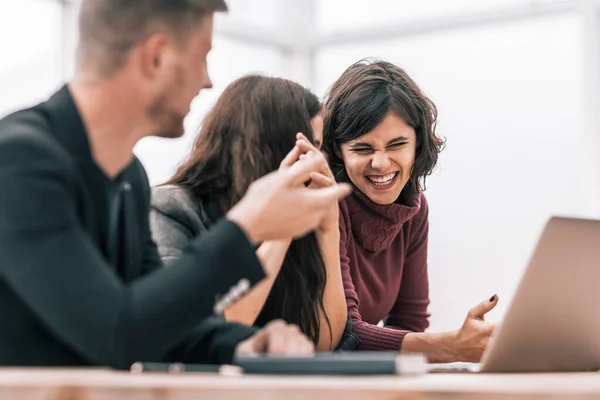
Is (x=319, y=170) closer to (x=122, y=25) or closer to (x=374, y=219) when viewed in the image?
(x=374, y=219)

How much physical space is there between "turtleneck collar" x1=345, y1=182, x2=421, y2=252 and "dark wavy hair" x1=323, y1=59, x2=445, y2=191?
0.27ft

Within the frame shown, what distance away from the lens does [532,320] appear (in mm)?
1262

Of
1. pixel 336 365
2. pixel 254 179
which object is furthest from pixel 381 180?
pixel 336 365

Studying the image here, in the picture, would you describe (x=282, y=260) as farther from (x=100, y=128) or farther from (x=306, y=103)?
(x=100, y=128)

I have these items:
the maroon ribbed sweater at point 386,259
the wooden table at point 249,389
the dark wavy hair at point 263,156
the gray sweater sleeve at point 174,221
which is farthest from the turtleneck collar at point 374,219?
the wooden table at point 249,389

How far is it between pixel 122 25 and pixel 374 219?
1.28 metres

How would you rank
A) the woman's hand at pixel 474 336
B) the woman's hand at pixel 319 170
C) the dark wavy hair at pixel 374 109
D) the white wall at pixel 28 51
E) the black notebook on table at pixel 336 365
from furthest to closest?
the white wall at pixel 28 51 → the dark wavy hair at pixel 374 109 → the woman's hand at pixel 474 336 → the woman's hand at pixel 319 170 → the black notebook on table at pixel 336 365

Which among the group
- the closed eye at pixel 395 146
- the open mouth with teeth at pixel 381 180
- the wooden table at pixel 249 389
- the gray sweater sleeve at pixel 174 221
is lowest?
the open mouth with teeth at pixel 381 180

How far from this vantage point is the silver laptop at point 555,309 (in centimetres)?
121

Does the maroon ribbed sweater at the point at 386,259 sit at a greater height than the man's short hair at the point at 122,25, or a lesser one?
lesser

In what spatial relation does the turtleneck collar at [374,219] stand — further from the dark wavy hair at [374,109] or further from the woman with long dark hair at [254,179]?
the woman with long dark hair at [254,179]

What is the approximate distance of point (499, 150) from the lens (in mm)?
Result: 4141

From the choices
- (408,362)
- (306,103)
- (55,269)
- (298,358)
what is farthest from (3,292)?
(306,103)

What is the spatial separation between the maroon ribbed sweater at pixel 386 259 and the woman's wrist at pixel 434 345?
0.13 metres
